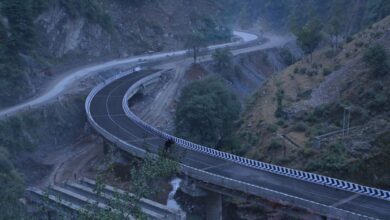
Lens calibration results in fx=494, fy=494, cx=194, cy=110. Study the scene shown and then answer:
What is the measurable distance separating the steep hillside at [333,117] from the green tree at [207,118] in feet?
8.14

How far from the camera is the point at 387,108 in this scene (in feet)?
144

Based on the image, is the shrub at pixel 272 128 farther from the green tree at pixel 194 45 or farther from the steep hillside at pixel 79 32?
the green tree at pixel 194 45

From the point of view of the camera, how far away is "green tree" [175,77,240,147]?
49.1m

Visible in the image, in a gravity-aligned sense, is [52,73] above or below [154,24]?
below

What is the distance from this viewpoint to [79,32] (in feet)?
250

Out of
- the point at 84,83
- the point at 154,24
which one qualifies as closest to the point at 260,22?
the point at 154,24

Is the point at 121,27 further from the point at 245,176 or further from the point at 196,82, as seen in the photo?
the point at 245,176

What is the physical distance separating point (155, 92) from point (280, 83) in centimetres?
2031

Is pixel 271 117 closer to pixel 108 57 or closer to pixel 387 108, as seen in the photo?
pixel 387 108

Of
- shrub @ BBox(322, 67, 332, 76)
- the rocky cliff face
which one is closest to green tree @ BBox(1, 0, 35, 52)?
the rocky cliff face

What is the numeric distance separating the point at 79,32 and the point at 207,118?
35532mm

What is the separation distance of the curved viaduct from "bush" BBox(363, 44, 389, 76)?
1684 cm

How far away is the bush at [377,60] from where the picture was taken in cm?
4752

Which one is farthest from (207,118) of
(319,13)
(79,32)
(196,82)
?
(319,13)
